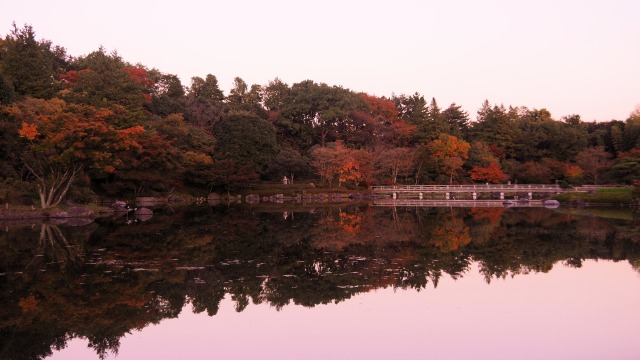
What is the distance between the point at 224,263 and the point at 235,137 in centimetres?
4512

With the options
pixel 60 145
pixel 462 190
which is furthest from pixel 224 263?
pixel 462 190

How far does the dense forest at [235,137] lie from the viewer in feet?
105

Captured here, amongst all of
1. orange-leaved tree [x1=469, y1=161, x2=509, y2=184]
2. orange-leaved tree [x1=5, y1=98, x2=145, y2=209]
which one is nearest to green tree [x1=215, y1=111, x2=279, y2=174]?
orange-leaved tree [x1=5, y1=98, x2=145, y2=209]

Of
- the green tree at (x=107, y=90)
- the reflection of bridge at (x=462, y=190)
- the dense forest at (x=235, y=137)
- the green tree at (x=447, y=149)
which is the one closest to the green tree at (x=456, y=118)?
the dense forest at (x=235, y=137)

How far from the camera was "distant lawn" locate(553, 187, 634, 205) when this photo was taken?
1709 inches

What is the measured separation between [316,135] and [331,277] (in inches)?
2457

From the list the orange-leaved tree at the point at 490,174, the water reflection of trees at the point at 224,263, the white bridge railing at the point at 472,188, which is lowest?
the water reflection of trees at the point at 224,263

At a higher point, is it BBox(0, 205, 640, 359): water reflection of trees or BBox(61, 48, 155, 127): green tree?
BBox(61, 48, 155, 127): green tree

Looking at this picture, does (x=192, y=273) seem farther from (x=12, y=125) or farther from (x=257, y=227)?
(x=12, y=125)

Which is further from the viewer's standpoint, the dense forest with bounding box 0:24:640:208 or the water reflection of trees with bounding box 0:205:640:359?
the dense forest with bounding box 0:24:640:208

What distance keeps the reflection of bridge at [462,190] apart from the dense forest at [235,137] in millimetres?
4623

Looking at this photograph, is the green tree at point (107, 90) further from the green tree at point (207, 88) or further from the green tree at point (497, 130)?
the green tree at point (497, 130)

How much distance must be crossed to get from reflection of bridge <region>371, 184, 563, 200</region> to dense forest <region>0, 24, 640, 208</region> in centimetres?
462

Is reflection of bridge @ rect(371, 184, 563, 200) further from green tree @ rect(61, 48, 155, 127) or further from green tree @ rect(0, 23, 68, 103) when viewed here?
green tree @ rect(0, 23, 68, 103)
